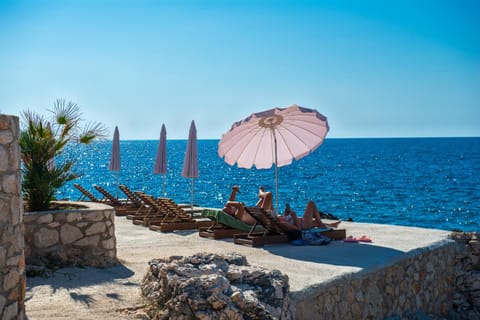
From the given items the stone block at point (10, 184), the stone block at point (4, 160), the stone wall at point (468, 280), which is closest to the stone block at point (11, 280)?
the stone block at point (10, 184)

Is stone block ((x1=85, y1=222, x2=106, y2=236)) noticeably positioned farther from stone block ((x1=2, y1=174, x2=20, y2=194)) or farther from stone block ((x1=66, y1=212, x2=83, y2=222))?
Answer: stone block ((x1=2, y1=174, x2=20, y2=194))

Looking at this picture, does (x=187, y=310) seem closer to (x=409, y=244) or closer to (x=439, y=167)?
(x=409, y=244)

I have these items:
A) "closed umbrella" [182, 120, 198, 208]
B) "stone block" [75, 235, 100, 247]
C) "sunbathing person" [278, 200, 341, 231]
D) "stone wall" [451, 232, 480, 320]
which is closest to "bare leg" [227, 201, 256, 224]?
"sunbathing person" [278, 200, 341, 231]

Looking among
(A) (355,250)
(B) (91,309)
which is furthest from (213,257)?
(A) (355,250)

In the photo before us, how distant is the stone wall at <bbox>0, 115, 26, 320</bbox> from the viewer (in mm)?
4059

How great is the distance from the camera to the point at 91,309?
518 centimetres

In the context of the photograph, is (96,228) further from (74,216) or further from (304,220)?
(304,220)

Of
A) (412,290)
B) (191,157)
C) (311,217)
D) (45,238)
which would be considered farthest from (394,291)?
(191,157)

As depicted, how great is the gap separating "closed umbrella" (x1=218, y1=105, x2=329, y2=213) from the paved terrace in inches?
69.7

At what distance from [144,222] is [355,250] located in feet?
15.7

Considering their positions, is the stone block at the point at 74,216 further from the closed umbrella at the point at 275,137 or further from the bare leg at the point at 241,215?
the closed umbrella at the point at 275,137

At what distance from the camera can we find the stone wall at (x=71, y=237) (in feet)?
22.3

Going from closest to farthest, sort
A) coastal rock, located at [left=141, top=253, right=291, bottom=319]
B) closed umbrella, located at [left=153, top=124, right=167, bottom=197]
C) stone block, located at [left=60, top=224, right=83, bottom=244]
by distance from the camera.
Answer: coastal rock, located at [left=141, top=253, right=291, bottom=319], stone block, located at [left=60, top=224, right=83, bottom=244], closed umbrella, located at [left=153, top=124, right=167, bottom=197]

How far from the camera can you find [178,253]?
8.22 meters
